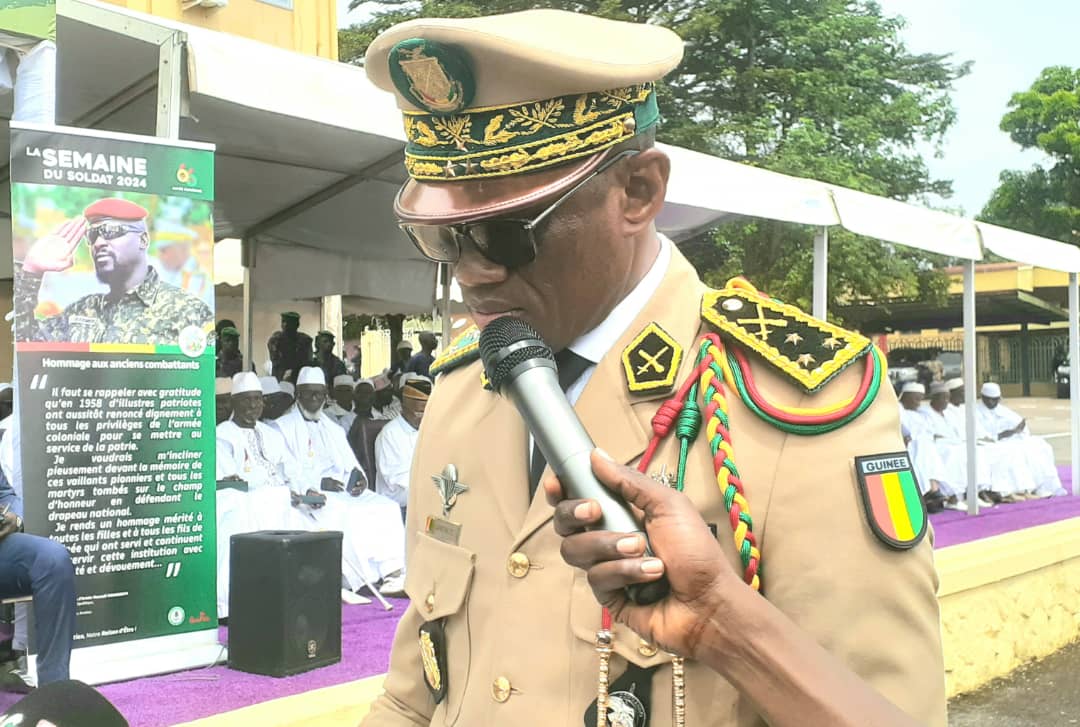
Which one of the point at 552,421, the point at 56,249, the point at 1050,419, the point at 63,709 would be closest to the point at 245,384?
the point at 56,249

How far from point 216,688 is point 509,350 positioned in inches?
167

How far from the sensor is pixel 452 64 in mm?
1421

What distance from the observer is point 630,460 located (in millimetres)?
1462

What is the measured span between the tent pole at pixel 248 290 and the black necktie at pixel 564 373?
9.41 m

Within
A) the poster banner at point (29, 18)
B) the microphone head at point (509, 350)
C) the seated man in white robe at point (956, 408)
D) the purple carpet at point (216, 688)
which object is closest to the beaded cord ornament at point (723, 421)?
the microphone head at point (509, 350)

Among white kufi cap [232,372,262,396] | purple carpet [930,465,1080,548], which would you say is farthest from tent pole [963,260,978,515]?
white kufi cap [232,372,262,396]

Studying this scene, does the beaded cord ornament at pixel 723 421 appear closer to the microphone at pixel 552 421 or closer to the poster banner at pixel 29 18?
the microphone at pixel 552 421

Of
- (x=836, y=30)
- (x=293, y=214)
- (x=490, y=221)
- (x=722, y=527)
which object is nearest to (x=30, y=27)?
(x=490, y=221)

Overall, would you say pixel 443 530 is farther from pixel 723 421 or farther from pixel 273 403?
pixel 273 403

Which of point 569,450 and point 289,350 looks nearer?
point 569,450

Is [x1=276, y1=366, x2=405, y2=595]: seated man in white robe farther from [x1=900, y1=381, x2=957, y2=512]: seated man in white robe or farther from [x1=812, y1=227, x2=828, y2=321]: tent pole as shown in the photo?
[x1=900, y1=381, x2=957, y2=512]: seated man in white robe

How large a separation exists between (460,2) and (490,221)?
78.5ft

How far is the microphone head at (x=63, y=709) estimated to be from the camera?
2461 millimetres

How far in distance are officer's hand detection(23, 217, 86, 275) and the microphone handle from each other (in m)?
4.13
